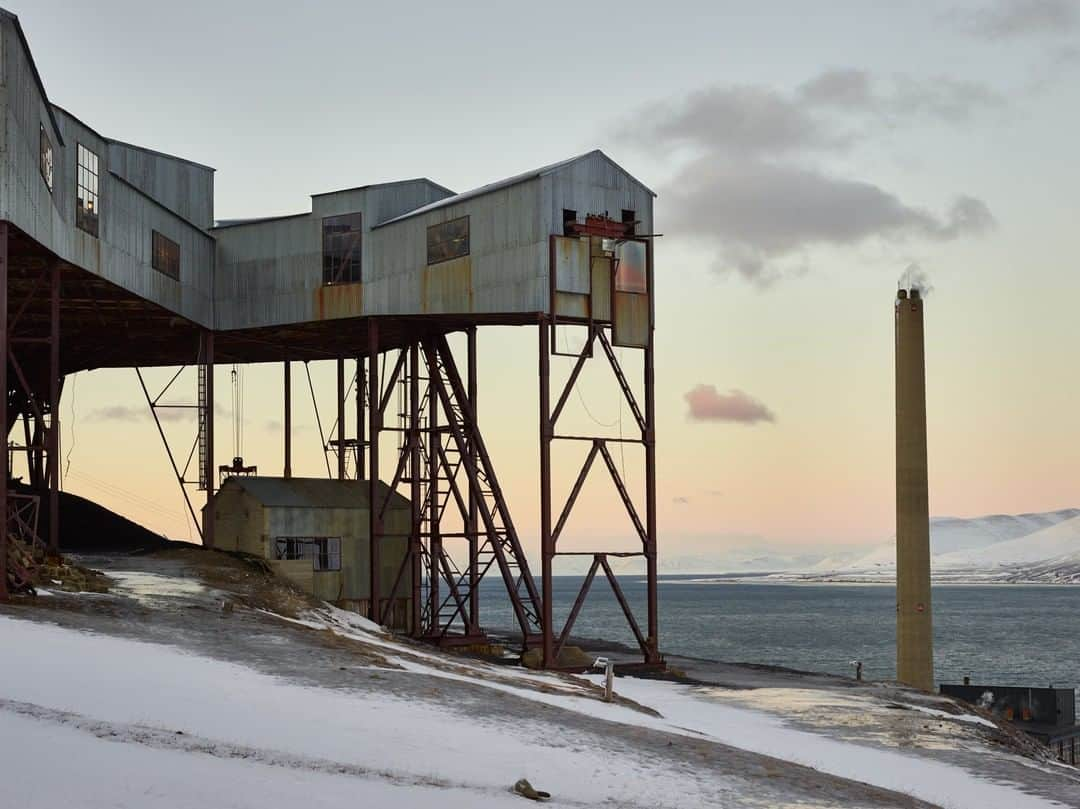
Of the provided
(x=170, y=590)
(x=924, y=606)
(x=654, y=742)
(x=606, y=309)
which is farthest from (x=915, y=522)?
(x=654, y=742)

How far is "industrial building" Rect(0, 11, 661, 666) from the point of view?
45.5 meters

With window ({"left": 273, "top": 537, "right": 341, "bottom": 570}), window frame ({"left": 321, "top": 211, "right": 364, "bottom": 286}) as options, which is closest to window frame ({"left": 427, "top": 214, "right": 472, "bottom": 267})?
window frame ({"left": 321, "top": 211, "right": 364, "bottom": 286})

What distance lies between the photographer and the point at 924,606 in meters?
73.1

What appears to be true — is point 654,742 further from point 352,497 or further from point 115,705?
point 352,497

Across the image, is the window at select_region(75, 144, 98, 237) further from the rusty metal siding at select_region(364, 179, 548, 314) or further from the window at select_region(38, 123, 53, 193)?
the rusty metal siding at select_region(364, 179, 548, 314)

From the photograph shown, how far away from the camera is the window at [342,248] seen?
5247 cm

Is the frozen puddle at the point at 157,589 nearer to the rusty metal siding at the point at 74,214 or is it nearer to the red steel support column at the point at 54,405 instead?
the red steel support column at the point at 54,405

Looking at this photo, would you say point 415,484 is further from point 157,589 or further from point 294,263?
point 157,589

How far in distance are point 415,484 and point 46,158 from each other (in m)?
20.5

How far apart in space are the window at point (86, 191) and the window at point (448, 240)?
12.2 m

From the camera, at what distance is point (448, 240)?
49531mm

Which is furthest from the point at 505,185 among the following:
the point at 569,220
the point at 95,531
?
the point at 95,531

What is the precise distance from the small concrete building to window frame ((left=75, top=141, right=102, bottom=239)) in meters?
13.7

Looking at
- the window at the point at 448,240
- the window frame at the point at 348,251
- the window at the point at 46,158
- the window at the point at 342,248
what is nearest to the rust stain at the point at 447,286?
Answer: the window at the point at 448,240
